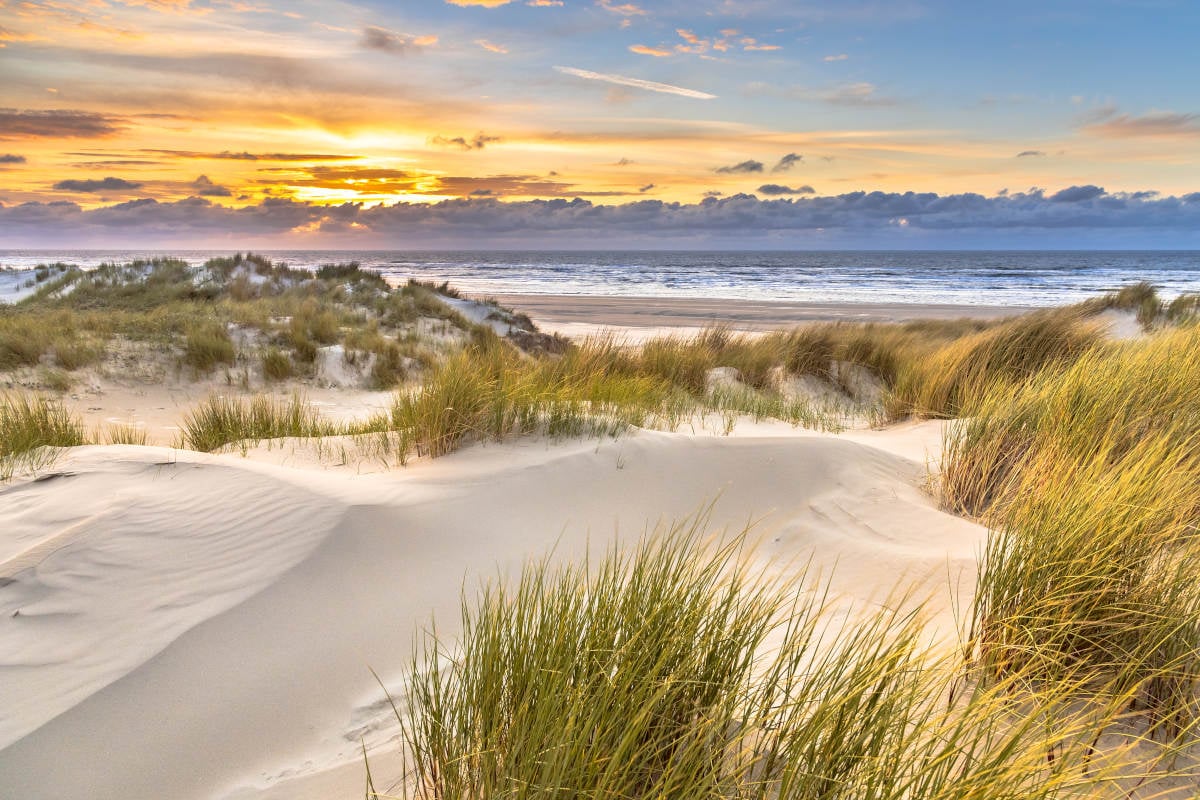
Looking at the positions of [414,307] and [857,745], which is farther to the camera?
[414,307]

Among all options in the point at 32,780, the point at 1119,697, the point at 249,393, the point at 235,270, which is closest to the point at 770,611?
the point at 1119,697

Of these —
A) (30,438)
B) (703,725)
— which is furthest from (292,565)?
(30,438)

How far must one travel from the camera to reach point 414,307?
17.0 meters

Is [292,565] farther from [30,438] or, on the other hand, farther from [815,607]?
[30,438]

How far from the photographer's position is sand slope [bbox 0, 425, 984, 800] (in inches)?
94.0

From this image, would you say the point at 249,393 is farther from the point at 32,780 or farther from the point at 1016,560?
the point at 1016,560

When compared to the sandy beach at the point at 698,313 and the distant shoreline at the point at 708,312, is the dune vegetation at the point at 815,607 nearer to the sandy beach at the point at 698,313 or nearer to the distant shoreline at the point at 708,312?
the sandy beach at the point at 698,313

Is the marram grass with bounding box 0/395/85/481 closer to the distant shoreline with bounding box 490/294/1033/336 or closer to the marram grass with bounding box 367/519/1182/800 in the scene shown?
the marram grass with bounding box 367/519/1182/800

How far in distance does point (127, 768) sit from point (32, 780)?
28 cm

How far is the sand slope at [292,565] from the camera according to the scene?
2389 mm

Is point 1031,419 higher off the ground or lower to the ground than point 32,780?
higher

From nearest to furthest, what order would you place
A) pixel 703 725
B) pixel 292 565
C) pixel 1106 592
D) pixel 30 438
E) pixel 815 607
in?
pixel 703 725, pixel 1106 592, pixel 815 607, pixel 292 565, pixel 30 438

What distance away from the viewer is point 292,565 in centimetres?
343

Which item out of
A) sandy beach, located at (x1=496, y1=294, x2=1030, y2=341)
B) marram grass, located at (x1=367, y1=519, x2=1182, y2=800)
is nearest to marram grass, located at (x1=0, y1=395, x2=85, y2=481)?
marram grass, located at (x1=367, y1=519, x2=1182, y2=800)
